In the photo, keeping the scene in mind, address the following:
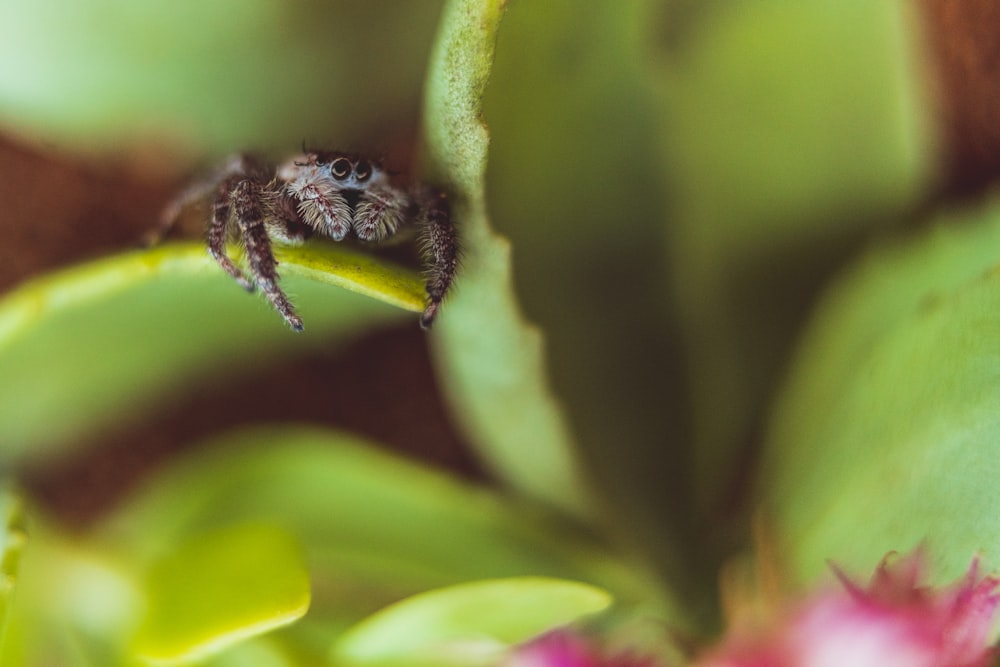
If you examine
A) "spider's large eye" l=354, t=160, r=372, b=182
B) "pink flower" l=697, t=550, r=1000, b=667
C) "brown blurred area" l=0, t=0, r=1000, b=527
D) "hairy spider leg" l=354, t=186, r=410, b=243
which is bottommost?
"pink flower" l=697, t=550, r=1000, b=667

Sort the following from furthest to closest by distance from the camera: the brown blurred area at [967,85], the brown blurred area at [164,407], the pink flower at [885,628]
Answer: the brown blurred area at [164,407]
the brown blurred area at [967,85]
the pink flower at [885,628]

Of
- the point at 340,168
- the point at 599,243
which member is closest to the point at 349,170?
the point at 340,168

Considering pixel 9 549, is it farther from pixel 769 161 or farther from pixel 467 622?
pixel 769 161

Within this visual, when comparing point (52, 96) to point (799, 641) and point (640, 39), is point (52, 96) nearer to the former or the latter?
point (640, 39)

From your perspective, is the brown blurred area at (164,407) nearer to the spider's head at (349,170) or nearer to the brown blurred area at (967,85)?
the spider's head at (349,170)

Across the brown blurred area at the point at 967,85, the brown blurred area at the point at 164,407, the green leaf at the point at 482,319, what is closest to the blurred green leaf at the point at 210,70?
the brown blurred area at the point at 164,407

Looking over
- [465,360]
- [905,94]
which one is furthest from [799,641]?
[905,94]

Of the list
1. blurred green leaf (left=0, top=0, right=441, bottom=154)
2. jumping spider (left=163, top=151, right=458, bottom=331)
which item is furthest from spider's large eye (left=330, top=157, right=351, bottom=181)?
blurred green leaf (left=0, top=0, right=441, bottom=154)

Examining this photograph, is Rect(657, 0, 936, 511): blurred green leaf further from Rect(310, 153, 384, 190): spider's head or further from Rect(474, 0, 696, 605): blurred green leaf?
Rect(310, 153, 384, 190): spider's head
